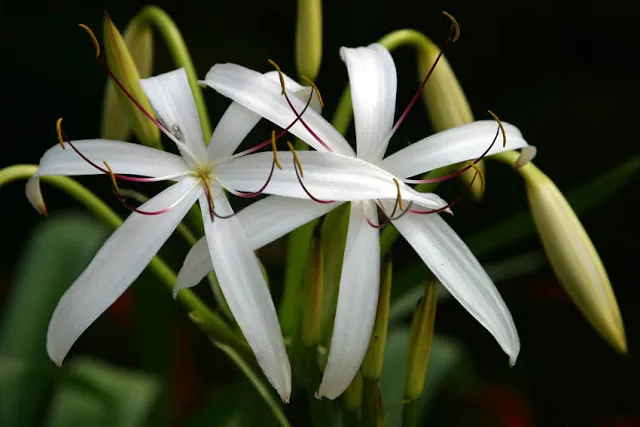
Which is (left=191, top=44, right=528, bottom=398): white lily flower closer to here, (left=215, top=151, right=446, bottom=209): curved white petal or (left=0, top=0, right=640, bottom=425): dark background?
(left=215, top=151, right=446, bottom=209): curved white petal

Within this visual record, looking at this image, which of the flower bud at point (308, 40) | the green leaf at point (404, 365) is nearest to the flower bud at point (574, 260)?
the flower bud at point (308, 40)

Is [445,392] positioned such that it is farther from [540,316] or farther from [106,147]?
[106,147]

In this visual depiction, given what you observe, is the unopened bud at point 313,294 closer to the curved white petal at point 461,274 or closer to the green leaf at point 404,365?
the curved white petal at point 461,274

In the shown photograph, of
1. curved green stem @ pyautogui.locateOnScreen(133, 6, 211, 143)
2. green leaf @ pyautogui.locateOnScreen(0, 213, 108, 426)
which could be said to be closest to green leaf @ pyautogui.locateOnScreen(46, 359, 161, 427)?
green leaf @ pyautogui.locateOnScreen(0, 213, 108, 426)

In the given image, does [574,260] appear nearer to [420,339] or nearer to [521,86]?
[420,339]

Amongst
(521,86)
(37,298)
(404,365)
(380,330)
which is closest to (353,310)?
(380,330)

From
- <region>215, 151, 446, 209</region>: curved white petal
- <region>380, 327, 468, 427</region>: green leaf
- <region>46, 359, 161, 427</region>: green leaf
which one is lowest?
<region>380, 327, 468, 427</region>: green leaf

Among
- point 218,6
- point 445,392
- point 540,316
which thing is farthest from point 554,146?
point 218,6
